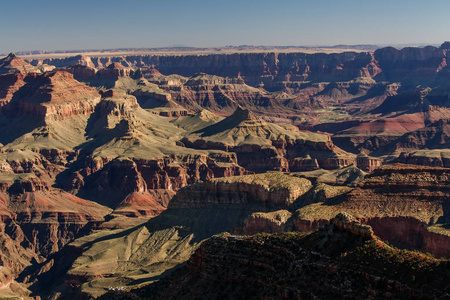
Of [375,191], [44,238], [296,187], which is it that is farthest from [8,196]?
[375,191]

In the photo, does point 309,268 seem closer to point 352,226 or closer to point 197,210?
point 352,226

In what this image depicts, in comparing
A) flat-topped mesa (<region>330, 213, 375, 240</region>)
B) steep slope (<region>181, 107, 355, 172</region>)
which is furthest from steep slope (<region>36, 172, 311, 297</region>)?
steep slope (<region>181, 107, 355, 172</region>)

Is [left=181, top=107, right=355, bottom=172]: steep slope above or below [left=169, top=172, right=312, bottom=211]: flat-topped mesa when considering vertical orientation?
below

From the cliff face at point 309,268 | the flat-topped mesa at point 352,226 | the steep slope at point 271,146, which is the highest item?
the flat-topped mesa at point 352,226

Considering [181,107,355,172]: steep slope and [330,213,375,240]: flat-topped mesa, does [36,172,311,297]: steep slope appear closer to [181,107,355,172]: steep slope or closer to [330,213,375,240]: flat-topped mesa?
[330,213,375,240]: flat-topped mesa

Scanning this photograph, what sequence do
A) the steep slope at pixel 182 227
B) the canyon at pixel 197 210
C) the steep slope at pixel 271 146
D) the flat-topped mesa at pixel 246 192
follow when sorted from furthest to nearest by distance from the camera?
the steep slope at pixel 271 146 → the flat-topped mesa at pixel 246 192 → the steep slope at pixel 182 227 → the canyon at pixel 197 210

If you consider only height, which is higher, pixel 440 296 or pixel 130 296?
pixel 440 296

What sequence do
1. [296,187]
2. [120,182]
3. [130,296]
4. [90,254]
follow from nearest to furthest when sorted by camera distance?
[130,296] → [296,187] → [90,254] → [120,182]

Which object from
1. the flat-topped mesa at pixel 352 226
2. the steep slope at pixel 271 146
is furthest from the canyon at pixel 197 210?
the steep slope at pixel 271 146

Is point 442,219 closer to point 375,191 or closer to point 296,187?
point 375,191

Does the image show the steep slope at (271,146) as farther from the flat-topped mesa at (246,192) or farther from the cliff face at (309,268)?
the cliff face at (309,268)

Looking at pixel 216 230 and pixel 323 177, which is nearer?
pixel 216 230
